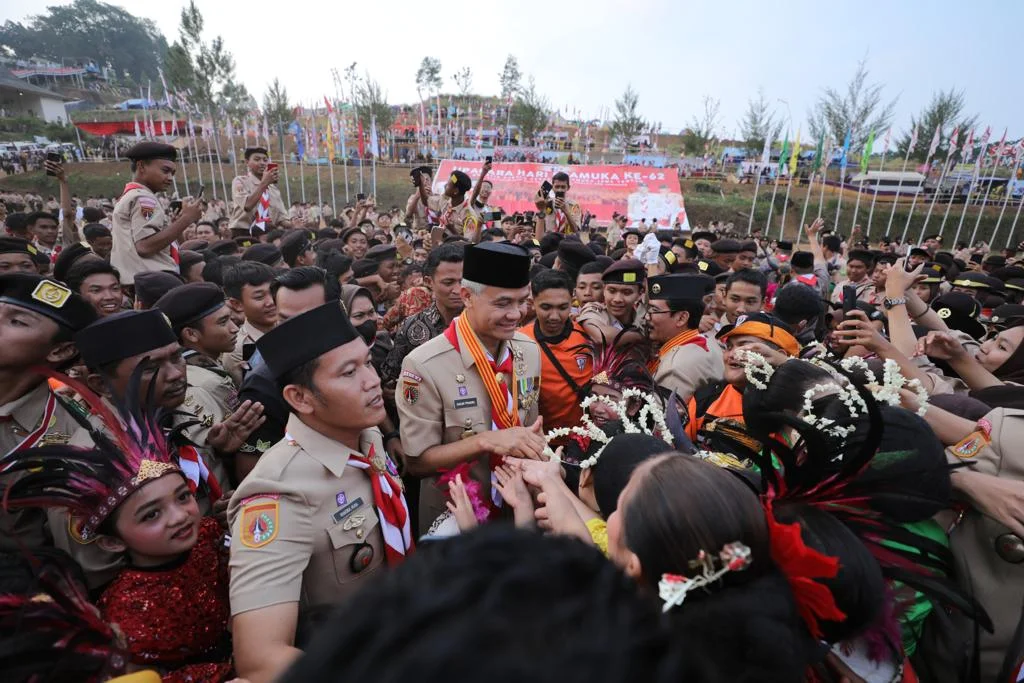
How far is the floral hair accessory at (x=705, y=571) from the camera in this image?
3.42 ft

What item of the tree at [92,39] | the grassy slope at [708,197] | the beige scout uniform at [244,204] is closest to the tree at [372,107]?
the grassy slope at [708,197]

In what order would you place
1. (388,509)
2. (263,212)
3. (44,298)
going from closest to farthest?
(388,509)
(44,298)
(263,212)

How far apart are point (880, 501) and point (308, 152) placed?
4693 centimetres

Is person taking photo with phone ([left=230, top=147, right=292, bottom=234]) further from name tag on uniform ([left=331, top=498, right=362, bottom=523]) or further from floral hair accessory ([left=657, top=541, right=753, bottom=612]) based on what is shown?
A: floral hair accessory ([left=657, top=541, right=753, bottom=612])

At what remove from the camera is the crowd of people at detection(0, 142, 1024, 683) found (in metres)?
0.71

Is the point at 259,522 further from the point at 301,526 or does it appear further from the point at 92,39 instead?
the point at 92,39

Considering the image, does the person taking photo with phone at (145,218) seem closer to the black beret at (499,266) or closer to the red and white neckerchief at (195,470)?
the red and white neckerchief at (195,470)

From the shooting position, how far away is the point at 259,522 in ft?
5.50

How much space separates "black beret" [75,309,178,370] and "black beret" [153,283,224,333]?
0.71 metres

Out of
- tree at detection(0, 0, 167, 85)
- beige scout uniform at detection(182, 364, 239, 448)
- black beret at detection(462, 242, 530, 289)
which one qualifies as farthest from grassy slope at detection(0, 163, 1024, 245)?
tree at detection(0, 0, 167, 85)

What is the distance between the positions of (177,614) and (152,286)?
319 cm

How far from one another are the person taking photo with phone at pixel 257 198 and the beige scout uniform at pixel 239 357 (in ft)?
14.0

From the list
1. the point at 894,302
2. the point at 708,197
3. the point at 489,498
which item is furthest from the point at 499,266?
the point at 708,197

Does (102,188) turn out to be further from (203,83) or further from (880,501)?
(880,501)
